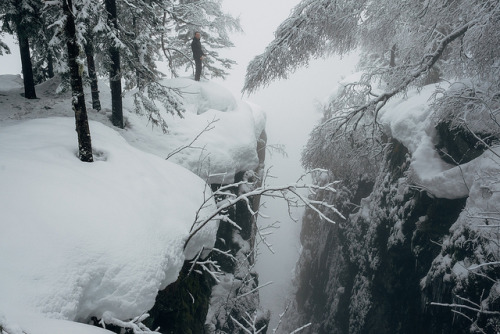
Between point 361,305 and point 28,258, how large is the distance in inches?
426

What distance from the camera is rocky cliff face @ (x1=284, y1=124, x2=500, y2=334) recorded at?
229 inches

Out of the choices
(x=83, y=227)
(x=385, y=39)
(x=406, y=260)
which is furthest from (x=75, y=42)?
(x=406, y=260)

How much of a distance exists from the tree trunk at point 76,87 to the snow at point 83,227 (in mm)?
260

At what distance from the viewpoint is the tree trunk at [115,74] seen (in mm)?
7363

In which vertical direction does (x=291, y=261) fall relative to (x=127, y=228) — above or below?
below

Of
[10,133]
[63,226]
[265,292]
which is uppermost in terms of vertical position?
[10,133]

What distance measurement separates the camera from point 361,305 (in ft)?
33.7

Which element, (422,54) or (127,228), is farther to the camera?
(422,54)

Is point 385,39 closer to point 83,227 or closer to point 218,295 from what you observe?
point 83,227

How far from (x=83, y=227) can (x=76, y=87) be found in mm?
2348

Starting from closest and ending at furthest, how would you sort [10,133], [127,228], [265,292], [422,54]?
[127,228] → [10,133] → [422,54] → [265,292]

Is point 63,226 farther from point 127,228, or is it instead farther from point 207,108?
point 207,108

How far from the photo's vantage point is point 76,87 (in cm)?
434

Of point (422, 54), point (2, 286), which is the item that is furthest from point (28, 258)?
point (422, 54)
